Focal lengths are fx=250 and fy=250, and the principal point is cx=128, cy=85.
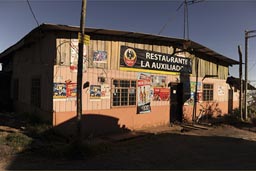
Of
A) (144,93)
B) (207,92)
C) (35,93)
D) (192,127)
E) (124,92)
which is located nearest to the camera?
(35,93)

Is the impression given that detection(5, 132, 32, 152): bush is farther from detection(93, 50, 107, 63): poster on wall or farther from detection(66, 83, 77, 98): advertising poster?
detection(93, 50, 107, 63): poster on wall

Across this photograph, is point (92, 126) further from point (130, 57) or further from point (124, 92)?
point (130, 57)

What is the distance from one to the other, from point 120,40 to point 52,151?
599 cm

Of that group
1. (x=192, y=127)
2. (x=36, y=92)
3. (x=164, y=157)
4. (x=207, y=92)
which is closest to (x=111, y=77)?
(x=36, y=92)

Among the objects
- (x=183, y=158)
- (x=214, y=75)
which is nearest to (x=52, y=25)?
(x=183, y=158)

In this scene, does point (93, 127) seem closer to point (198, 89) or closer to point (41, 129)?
point (41, 129)

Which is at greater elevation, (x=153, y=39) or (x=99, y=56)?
(x=153, y=39)

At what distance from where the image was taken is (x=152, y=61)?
41.6 ft

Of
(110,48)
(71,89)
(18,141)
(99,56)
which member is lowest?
(18,141)

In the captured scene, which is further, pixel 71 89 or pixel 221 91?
pixel 221 91

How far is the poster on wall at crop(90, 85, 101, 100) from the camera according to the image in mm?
10391

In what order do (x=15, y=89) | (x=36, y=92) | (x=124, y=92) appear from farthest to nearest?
(x=15, y=89) < (x=124, y=92) < (x=36, y=92)

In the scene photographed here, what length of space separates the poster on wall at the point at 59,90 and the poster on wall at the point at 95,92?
1179 millimetres

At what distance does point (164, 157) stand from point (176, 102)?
7.07m
